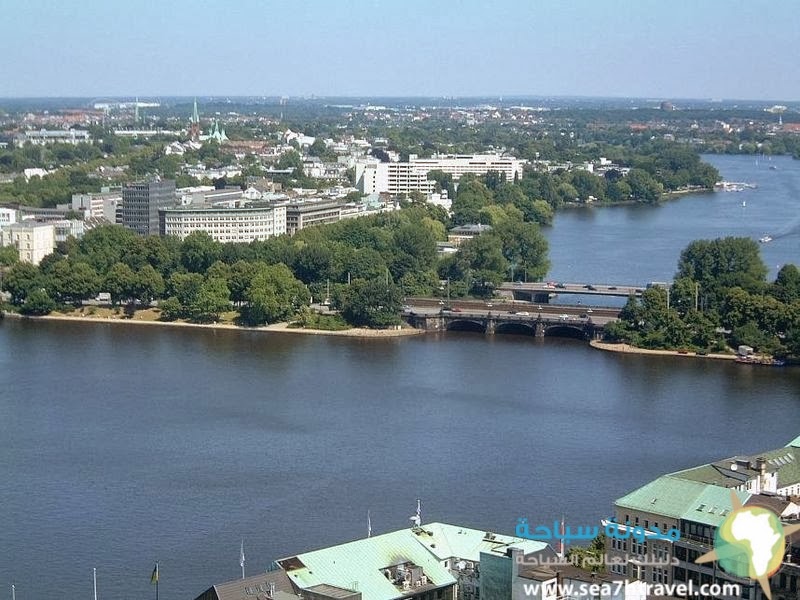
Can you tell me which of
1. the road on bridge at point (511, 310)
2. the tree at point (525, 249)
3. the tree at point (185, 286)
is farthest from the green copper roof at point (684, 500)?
the tree at point (525, 249)

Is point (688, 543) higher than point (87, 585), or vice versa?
point (688, 543)

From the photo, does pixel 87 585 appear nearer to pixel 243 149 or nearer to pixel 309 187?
pixel 309 187

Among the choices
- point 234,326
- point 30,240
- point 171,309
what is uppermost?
point 30,240

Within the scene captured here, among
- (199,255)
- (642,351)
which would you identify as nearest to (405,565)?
(642,351)

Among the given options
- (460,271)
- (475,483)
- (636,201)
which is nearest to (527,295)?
(460,271)

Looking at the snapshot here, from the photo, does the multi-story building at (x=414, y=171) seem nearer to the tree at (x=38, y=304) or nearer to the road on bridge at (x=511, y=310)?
the road on bridge at (x=511, y=310)

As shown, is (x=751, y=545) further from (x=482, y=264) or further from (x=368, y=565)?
(x=482, y=264)

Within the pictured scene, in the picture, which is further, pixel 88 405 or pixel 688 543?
pixel 88 405
